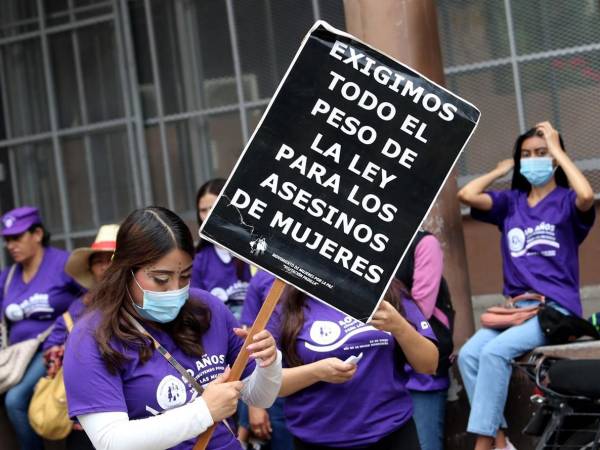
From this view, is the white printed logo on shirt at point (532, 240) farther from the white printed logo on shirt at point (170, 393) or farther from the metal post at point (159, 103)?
the metal post at point (159, 103)

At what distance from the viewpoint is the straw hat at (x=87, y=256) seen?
251 inches

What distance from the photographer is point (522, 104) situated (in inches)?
288

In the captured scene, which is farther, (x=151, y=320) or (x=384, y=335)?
(x=384, y=335)

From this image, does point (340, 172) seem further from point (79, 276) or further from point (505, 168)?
point (79, 276)

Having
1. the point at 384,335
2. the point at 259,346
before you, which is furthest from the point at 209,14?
the point at 259,346

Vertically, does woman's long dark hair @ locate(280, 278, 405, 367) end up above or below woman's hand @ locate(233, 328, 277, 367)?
below

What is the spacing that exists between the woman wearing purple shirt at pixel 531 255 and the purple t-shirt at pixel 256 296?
146cm

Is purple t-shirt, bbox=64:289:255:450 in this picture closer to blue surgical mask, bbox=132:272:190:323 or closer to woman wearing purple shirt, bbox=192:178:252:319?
blue surgical mask, bbox=132:272:190:323

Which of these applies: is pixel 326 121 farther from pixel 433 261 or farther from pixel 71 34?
pixel 71 34

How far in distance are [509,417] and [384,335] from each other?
1752mm

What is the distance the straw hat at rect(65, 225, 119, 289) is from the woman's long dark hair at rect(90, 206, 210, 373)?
112 inches

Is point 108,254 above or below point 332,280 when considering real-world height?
below

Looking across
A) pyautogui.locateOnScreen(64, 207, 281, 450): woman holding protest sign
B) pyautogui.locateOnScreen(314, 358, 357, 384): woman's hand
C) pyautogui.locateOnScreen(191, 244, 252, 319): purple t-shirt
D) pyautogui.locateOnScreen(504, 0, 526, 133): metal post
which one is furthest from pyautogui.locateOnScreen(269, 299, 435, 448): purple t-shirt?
pyautogui.locateOnScreen(504, 0, 526, 133): metal post

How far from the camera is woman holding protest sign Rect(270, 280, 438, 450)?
4.12 metres
